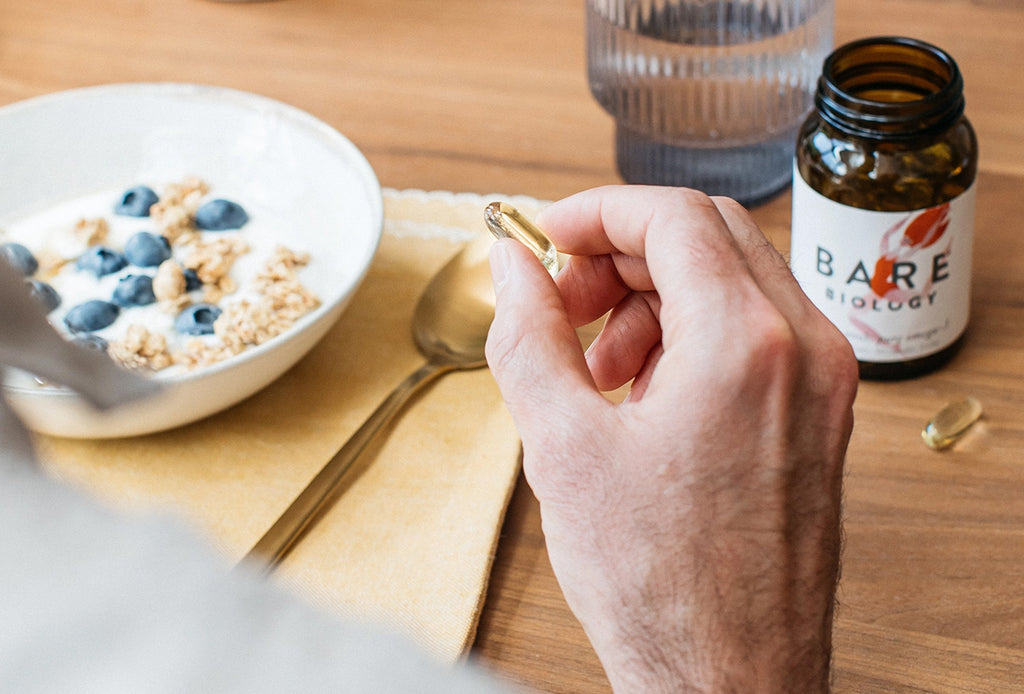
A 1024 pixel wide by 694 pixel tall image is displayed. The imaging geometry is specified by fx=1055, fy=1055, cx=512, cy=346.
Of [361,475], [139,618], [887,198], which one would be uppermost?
[139,618]

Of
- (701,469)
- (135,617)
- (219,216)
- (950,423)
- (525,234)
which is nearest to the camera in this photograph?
(135,617)

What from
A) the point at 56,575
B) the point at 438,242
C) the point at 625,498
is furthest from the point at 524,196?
the point at 56,575

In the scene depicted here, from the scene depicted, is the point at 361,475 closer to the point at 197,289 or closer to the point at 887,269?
the point at 197,289

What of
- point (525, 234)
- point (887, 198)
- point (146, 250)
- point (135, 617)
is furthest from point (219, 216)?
point (135, 617)

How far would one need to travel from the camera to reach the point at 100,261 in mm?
652

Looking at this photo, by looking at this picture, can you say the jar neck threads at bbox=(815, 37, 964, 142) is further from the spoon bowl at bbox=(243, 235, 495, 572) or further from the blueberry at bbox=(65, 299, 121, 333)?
the blueberry at bbox=(65, 299, 121, 333)

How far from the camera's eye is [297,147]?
2.39 feet

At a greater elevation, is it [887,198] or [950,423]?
[887,198]

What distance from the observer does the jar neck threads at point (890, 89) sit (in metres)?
0.50

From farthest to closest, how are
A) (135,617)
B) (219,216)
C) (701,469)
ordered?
(219,216)
(701,469)
(135,617)

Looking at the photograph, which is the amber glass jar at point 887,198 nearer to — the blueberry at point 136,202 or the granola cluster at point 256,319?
the granola cluster at point 256,319

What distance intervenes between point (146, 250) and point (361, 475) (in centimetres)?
21

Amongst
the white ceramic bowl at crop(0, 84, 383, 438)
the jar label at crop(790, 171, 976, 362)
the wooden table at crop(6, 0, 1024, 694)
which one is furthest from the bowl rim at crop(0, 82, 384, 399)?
the jar label at crop(790, 171, 976, 362)

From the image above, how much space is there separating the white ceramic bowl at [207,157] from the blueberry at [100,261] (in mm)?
104
